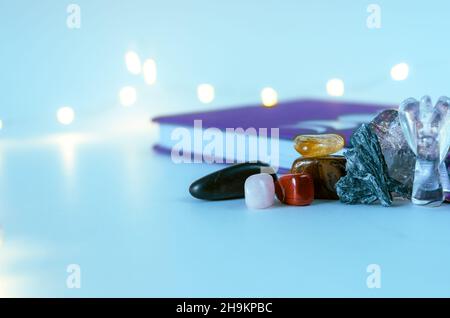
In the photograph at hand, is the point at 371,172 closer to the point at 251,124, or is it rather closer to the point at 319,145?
the point at 319,145

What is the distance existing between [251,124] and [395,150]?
2.48 ft

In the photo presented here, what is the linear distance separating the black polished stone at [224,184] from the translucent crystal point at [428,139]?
0.24 m

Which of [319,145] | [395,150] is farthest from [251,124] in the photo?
[395,150]

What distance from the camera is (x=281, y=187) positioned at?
47.6 inches

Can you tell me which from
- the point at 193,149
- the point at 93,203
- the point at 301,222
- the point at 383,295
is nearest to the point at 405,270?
the point at 383,295

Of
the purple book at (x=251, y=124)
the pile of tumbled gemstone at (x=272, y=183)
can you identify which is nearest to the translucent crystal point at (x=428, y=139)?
the pile of tumbled gemstone at (x=272, y=183)

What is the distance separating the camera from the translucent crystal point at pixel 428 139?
3.82 ft

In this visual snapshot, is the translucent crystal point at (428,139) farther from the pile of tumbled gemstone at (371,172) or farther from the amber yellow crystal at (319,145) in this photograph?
the amber yellow crystal at (319,145)

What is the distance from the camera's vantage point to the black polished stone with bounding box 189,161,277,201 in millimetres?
1226

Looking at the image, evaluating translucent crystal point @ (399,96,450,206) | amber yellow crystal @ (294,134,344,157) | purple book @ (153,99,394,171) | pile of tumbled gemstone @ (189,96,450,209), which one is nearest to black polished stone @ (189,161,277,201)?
pile of tumbled gemstone @ (189,96,450,209)

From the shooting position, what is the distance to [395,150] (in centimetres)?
123

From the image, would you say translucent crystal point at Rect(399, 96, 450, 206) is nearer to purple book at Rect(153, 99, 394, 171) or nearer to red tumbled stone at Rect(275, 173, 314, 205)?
red tumbled stone at Rect(275, 173, 314, 205)

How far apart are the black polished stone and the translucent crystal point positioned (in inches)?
9.5
